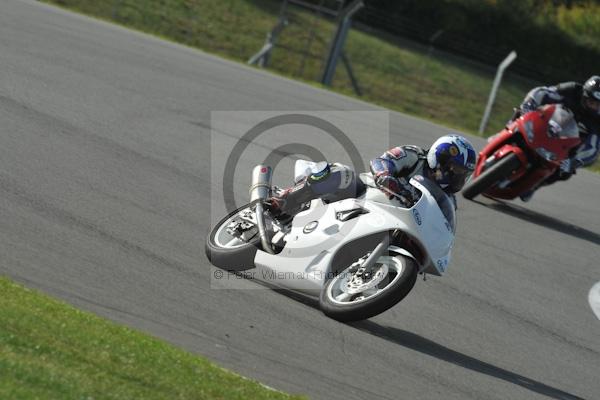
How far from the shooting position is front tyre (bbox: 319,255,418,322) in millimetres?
7039

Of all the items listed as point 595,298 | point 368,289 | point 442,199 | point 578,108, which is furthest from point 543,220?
point 368,289

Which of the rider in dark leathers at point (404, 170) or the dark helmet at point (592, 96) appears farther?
the dark helmet at point (592, 96)

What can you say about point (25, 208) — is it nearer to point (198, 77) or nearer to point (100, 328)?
point (100, 328)

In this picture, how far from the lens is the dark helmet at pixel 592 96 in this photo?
43.7ft

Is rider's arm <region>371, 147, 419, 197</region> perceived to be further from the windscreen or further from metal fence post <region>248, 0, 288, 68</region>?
metal fence post <region>248, 0, 288, 68</region>

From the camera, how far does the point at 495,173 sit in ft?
43.7

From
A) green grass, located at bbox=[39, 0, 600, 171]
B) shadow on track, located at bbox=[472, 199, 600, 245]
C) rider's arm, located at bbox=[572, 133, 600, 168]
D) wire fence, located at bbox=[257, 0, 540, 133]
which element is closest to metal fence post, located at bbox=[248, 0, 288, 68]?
green grass, located at bbox=[39, 0, 600, 171]

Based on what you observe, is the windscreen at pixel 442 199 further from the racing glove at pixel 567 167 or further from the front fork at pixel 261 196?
the racing glove at pixel 567 167

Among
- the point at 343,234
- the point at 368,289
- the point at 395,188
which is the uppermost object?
the point at 395,188

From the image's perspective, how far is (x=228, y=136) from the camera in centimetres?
1306

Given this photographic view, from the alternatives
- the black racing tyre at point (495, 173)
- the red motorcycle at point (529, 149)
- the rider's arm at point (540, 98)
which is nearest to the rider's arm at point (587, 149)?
the red motorcycle at point (529, 149)

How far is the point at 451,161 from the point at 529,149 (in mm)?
5961

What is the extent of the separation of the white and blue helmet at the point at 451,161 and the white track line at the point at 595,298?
9.63ft

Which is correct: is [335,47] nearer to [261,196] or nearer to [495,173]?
[495,173]
